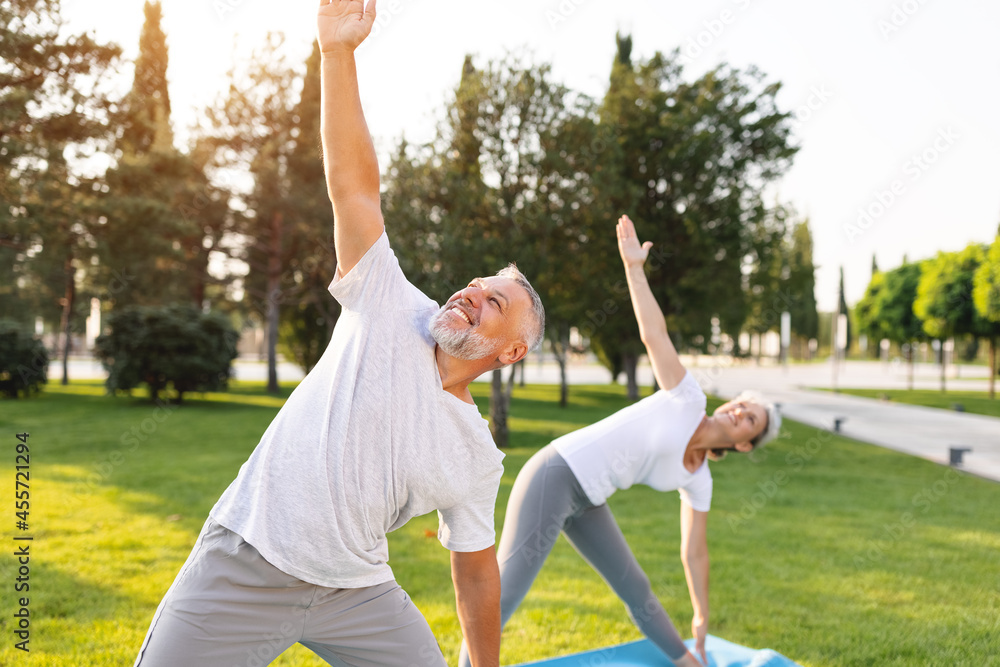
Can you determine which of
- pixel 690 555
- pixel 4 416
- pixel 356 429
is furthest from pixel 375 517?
pixel 4 416

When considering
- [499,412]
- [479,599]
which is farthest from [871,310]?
[479,599]

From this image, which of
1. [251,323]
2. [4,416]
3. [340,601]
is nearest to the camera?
[340,601]

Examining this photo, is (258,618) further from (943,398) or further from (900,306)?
(900,306)

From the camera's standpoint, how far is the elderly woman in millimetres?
3332

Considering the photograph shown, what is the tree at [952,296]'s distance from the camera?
24.9 metres

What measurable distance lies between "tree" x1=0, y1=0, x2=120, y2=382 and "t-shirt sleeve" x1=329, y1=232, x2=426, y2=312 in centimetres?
1719

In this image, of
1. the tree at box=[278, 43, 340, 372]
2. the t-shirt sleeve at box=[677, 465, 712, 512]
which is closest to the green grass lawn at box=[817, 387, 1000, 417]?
the tree at box=[278, 43, 340, 372]

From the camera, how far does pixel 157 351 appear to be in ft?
59.2

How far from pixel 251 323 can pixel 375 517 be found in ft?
97.7

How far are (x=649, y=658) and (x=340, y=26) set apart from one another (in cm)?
360

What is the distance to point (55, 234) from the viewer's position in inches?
695

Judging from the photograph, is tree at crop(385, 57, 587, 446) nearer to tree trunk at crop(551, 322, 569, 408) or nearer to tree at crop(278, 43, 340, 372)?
tree trunk at crop(551, 322, 569, 408)

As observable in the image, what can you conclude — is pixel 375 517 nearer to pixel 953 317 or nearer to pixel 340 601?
pixel 340 601

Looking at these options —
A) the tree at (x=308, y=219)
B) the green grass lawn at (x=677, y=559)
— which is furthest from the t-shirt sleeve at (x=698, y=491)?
the tree at (x=308, y=219)
